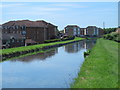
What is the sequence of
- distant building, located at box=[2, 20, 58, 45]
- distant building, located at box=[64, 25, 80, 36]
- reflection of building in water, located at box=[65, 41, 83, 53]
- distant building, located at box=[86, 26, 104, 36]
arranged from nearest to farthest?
reflection of building in water, located at box=[65, 41, 83, 53] → distant building, located at box=[2, 20, 58, 45] → distant building, located at box=[64, 25, 80, 36] → distant building, located at box=[86, 26, 104, 36]

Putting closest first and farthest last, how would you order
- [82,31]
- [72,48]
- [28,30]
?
1. [72,48]
2. [28,30]
3. [82,31]

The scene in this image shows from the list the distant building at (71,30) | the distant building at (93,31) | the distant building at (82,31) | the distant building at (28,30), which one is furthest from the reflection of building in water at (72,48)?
the distant building at (82,31)

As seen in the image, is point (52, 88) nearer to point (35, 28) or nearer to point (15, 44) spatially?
point (15, 44)

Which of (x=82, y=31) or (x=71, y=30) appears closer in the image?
(x=71, y=30)

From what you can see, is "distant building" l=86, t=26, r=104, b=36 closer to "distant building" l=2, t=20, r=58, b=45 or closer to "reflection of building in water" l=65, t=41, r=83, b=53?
"distant building" l=2, t=20, r=58, b=45

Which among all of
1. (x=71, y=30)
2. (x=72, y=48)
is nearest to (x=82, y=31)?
(x=71, y=30)

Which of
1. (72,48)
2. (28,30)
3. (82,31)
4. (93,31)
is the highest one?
(82,31)

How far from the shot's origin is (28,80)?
74.9 feet

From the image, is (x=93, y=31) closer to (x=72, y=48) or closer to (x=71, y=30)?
(x=71, y=30)

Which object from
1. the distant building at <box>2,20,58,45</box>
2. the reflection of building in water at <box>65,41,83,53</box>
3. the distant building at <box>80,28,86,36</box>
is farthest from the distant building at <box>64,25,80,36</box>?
the reflection of building in water at <box>65,41,83,53</box>

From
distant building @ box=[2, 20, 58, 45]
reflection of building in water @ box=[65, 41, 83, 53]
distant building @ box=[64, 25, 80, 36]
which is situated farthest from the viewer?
distant building @ box=[64, 25, 80, 36]

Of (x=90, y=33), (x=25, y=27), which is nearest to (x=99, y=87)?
(x=25, y=27)

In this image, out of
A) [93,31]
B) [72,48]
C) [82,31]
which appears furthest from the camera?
[82,31]

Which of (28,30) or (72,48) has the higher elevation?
(28,30)
